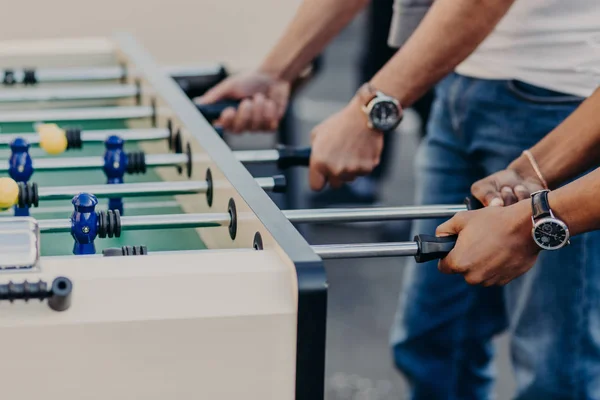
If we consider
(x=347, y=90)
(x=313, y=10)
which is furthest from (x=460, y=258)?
(x=347, y=90)

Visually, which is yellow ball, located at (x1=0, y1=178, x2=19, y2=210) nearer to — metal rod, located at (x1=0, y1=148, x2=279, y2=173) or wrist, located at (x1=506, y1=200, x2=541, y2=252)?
metal rod, located at (x1=0, y1=148, x2=279, y2=173)

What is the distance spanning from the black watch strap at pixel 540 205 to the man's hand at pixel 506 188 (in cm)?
11

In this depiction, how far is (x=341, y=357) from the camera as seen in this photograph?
267 cm

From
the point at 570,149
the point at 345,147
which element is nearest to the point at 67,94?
the point at 345,147

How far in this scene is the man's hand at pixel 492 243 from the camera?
3.69 ft

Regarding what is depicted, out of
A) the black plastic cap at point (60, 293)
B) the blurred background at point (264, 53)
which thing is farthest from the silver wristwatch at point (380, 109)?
the blurred background at point (264, 53)

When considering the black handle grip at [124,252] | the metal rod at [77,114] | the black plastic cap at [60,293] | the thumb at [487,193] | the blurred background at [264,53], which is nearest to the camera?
the black plastic cap at [60,293]

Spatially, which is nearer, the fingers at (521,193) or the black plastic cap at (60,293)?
the black plastic cap at (60,293)

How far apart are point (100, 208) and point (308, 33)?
2.09ft

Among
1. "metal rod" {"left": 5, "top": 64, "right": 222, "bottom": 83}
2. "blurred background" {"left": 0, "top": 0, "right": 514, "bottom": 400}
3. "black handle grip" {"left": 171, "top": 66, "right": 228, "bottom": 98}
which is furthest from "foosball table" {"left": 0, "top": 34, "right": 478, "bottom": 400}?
"blurred background" {"left": 0, "top": 0, "right": 514, "bottom": 400}

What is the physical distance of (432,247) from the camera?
112 centimetres

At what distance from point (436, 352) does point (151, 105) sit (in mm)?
729

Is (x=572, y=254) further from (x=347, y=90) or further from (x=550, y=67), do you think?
(x=347, y=90)

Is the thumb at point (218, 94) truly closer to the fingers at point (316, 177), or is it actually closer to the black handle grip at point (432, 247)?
the fingers at point (316, 177)
